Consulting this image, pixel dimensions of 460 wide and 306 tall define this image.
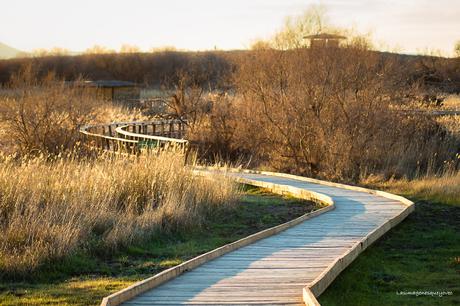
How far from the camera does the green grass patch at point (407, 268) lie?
782 cm

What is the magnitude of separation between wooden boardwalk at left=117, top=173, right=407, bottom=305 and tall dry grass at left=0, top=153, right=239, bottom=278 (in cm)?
182

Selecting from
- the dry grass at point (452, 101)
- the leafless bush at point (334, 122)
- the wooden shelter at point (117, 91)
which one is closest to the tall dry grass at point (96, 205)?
the leafless bush at point (334, 122)

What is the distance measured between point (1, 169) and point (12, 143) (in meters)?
9.17

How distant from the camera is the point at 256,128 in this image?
62.8 ft

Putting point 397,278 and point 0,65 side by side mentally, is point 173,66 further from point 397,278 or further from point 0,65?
point 397,278

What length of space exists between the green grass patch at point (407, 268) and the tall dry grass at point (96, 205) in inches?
114

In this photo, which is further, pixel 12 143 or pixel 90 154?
pixel 12 143

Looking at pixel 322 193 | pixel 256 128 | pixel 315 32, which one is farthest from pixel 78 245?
pixel 315 32

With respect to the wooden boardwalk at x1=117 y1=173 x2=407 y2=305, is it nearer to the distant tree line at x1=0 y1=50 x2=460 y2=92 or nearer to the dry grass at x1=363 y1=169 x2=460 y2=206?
the dry grass at x1=363 y1=169 x2=460 y2=206

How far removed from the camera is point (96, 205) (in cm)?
1023

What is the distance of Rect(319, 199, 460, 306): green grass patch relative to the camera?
782 centimetres

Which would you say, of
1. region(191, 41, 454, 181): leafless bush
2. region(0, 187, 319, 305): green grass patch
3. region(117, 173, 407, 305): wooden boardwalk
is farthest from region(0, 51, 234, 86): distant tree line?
region(117, 173, 407, 305): wooden boardwalk

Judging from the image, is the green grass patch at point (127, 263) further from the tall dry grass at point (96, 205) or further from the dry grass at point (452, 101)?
the dry grass at point (452, 101)

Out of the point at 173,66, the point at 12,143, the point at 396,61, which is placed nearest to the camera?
the point at 396,61
